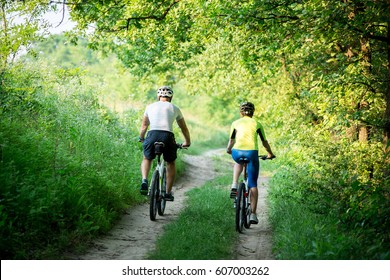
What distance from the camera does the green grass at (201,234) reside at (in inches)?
265

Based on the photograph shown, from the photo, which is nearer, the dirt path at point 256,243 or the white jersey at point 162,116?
the dirt path at point 256,243

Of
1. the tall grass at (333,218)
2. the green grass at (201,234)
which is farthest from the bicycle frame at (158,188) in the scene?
the tall grass at (333,218)

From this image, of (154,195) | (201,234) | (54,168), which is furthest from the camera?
(154,195)

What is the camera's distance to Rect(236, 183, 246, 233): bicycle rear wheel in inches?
331

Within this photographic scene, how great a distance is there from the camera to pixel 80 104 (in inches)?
532

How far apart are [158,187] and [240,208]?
166 centimetres

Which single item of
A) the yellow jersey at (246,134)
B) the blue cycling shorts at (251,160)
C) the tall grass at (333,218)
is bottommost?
the tall grass at (333,218)

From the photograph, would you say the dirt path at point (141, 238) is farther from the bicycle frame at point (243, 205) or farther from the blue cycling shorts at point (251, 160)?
the blue cycling shorts at point (251, 160)

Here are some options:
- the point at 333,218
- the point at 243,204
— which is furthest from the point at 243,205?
the point at 333,218

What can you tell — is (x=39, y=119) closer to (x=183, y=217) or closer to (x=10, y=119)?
(x=10, y=119)

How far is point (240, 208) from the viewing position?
844 cm

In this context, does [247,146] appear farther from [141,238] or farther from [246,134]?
[141,238]

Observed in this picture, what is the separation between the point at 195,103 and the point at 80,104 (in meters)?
40.1

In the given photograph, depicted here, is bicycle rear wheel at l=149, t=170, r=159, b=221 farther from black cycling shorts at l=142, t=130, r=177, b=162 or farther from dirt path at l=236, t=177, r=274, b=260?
dirt path at l=236, t=177, r=274, b=260
